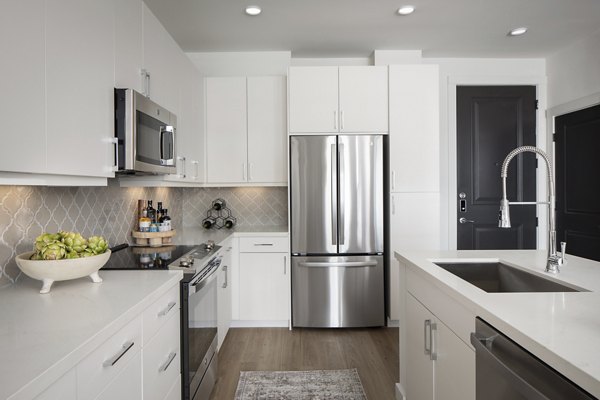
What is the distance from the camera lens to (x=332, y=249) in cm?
335

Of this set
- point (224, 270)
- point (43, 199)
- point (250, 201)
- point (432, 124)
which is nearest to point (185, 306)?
point (43, 199)

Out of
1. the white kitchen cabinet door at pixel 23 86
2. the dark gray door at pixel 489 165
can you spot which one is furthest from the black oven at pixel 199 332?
the dark gray door at pixel 489 165

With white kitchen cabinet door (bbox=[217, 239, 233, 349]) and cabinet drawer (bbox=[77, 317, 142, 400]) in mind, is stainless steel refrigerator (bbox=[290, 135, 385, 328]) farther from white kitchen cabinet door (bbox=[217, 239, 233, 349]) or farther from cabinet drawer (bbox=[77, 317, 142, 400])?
cabinet drawer (bbox=[77, 317, 142, 400])

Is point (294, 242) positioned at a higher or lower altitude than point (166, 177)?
lower

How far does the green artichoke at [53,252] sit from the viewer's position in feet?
4.61

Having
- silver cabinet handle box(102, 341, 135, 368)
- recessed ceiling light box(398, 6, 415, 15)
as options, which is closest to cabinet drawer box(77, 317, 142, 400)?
silver cabinet handle box(102, 341, 135, 368)

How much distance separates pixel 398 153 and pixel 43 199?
8.66 ft

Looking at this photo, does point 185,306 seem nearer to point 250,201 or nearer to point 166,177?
point 166,177

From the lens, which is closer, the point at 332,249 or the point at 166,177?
the point at 166,177

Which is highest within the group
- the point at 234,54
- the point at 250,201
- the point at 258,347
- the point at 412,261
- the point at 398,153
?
the point at 234,54

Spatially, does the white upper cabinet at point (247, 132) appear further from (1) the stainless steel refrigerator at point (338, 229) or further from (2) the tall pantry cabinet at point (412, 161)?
(2) the tall pantry cabinet at point (412, 161)

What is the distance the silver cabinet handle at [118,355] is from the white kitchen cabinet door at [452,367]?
1.09 metres

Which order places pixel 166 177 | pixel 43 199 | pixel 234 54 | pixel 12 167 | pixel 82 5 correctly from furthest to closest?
pixel 234 54 → pixel 166 177 → pixel 43 199 → pixel 82 5 → pixel 12 167

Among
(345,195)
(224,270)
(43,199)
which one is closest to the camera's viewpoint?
(43,199)
